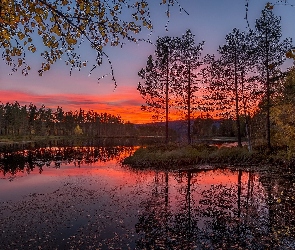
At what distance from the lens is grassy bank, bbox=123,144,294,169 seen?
1060 inches

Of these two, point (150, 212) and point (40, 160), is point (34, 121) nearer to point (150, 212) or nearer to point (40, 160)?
point (40, 160)

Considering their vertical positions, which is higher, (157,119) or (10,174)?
(157,119)

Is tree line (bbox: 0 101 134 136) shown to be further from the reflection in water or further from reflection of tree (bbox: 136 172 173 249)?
reflection of tree (bbox: 136 172 173 249)

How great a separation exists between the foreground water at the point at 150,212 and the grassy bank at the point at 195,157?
230 inches

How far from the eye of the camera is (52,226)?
1047 centimetres

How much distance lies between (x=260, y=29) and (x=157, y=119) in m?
16.5

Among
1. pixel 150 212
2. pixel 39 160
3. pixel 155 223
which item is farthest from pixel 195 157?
pixel 39 160

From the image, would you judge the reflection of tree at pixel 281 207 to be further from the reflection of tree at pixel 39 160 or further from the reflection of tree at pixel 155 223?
the reflection of tree at pixel 39 160

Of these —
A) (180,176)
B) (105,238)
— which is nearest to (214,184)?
(180,176)

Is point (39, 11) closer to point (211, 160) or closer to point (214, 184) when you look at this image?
point (214, 184)

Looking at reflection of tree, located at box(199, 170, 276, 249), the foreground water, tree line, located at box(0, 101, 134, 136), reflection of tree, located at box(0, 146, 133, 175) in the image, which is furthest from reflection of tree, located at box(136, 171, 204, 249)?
tree line, located at box(0, 101, 134, 136)

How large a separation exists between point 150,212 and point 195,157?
17582mm

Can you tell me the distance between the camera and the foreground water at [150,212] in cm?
885

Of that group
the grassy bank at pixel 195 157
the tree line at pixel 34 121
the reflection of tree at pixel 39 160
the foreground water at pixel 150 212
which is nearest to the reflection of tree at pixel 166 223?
the foreground water at pixel 150 212
